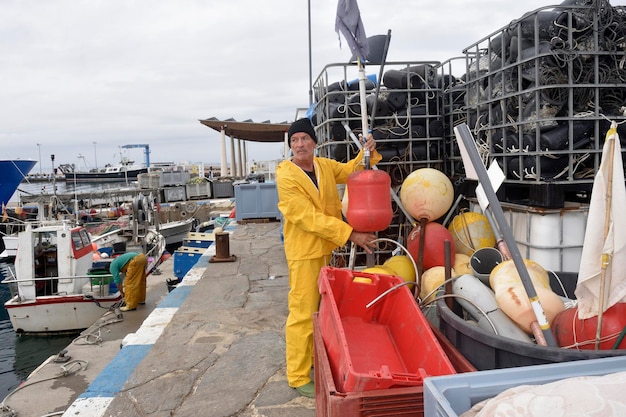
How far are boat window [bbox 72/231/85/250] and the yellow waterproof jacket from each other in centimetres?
1081

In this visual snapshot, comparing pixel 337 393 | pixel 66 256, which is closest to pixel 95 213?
pixel 66 256

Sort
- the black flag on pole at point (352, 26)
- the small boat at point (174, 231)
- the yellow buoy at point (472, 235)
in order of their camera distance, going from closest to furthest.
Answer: the black flag on pole at point (352, 26) < the yellow buoy at point (472, 235) < the small boat at point (174, 231)

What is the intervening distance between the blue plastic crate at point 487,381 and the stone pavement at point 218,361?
1809 millimetres

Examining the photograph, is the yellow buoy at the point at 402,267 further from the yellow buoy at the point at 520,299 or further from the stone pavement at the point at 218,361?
the yellow buoy at the point at 520,299

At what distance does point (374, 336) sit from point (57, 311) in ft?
39.8

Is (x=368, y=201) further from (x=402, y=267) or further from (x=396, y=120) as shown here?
(x=396, y=120)

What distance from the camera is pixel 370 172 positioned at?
10.9 feet

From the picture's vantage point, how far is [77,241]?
41.0 feet

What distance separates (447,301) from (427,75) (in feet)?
10.6

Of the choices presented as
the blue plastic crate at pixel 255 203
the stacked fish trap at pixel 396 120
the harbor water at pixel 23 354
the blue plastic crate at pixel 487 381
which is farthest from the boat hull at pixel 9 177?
the blue plastic crate at pixel 487 381

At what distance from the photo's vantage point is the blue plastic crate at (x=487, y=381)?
1595mm

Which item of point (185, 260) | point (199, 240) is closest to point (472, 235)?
point (185, 260)

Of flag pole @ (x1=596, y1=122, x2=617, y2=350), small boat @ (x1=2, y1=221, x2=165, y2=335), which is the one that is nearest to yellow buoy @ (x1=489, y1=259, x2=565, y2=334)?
flag pole @ (x1=596, y1=122, x2=617, y2=350)

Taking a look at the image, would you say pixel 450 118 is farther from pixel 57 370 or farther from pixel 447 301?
pixel 57 370
